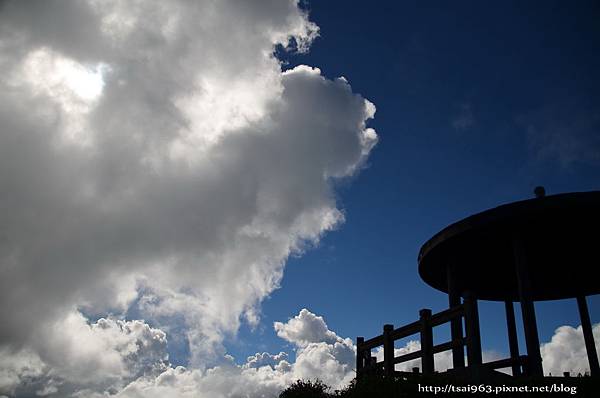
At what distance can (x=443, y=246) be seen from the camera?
20.2 metres

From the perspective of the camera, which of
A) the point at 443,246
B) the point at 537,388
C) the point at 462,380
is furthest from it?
the point at 443,246

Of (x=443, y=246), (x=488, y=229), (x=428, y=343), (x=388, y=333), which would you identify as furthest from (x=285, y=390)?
(x=488, y=229)

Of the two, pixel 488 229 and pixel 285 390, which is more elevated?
pixel 488 229

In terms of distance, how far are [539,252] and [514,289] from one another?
206 inches

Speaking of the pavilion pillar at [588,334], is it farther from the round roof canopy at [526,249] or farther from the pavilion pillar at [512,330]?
the pavilion pillar at [512,330]

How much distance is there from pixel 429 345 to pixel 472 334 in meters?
2.71

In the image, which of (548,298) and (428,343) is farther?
(548,298)

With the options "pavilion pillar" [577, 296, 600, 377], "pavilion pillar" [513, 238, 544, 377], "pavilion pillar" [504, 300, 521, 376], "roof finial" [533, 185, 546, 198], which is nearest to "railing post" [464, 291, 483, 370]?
"pavilion pillar" [513, 238, 544, 377]

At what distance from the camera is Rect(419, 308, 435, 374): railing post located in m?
17.2

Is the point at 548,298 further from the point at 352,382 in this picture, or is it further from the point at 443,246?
the point at 352,382

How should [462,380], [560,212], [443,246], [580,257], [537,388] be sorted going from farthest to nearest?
1. [580,257]
2. [443,246]
3. [560,212]
4. [462,380]
5. [537,388]

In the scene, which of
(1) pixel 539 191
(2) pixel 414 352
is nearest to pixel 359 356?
(2) pixel 414 352

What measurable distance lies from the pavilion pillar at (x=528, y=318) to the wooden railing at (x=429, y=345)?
1.26 ft

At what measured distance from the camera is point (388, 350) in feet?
64.4
